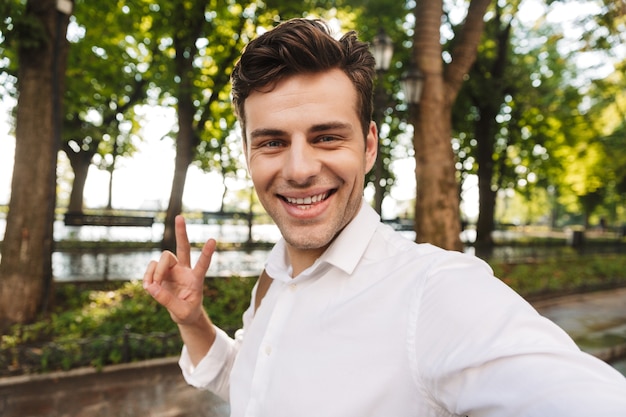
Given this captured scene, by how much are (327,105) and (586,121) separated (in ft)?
68.5

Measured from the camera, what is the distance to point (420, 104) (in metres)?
6.98

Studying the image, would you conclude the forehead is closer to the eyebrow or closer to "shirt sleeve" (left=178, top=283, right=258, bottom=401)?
the eyebrow

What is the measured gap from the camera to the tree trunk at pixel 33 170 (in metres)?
5.88

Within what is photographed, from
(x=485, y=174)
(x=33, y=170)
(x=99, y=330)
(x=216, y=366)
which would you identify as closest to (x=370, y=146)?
(x=216, y=366)

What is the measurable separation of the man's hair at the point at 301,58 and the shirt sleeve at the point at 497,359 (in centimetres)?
76

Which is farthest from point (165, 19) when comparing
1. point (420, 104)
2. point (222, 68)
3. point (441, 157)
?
point (441, 157)

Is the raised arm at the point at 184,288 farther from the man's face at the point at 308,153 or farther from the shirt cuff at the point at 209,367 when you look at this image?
the man's face at the point at 308,153

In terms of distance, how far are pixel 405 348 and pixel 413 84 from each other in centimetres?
636

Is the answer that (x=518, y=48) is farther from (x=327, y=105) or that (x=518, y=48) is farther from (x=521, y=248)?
(x=327, y=105)

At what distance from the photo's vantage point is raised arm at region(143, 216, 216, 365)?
1.73 metres

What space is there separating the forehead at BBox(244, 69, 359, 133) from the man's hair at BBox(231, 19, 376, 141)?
3cm

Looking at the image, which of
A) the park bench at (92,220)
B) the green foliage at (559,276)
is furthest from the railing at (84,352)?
the green foliage at (559,276)

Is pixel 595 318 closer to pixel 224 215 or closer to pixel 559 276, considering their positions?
pixel 559 276

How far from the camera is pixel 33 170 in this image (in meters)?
5.92
